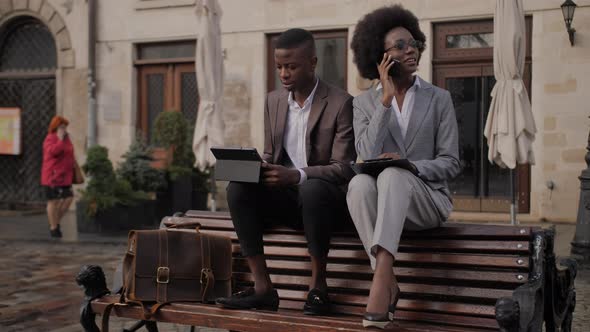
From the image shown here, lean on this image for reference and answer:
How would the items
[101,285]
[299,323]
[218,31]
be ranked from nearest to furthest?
1. [299,323]
2. [101,285]
3. [218,31]

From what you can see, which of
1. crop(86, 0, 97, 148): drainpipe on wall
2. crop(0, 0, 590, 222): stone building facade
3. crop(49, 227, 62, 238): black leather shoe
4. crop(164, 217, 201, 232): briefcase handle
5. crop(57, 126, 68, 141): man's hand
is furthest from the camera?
crop(86, 0, 97, 148): drainpipe on wall

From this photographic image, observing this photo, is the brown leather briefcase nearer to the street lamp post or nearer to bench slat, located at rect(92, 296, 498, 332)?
bench slat, located at rect(92, 296, 498, 332)

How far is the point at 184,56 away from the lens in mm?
16703

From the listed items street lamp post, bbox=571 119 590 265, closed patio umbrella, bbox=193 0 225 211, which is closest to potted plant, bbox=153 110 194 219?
closed patio umbrella, bbox=193 0 225 211

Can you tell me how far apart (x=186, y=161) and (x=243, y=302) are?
1008 cm

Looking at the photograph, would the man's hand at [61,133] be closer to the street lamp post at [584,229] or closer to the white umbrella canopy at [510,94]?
the white umbrella canopy at [510,94]

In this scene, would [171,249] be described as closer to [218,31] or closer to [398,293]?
[398,293]

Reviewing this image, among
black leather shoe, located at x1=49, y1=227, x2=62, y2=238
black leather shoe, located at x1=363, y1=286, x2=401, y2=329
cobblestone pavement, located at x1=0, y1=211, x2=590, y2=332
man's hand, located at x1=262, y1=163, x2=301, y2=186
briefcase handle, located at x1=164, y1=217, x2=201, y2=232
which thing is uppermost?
man's hand, located at x1=262, y1=163, x2=301, y2=186

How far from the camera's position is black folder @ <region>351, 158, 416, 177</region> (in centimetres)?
330

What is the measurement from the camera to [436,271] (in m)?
3.40

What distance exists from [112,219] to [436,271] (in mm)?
9275

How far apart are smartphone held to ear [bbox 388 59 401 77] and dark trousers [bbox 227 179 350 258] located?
61 cm

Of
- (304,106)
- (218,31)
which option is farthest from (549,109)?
(304,106)

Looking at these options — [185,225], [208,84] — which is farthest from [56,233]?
[185,225]
